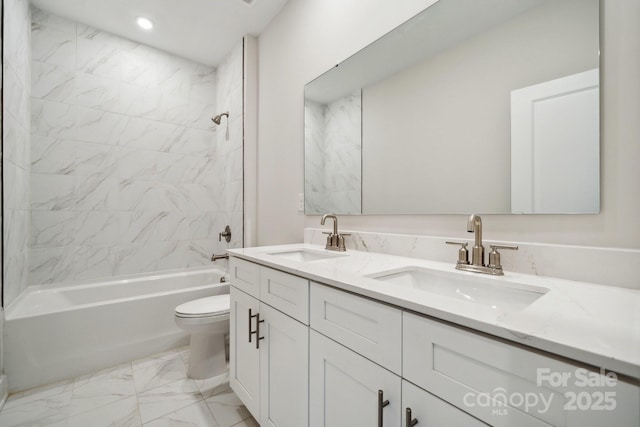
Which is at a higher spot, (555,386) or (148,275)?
(555,386)

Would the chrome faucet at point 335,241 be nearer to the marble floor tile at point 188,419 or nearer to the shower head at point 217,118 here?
the marble floor tile at point 188,419

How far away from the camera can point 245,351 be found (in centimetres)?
132

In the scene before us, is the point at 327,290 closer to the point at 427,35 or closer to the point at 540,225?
the point at 540,225

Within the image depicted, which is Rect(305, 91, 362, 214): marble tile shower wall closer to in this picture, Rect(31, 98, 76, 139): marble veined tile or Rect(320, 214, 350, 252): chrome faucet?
Rect(320, 214, 350, 252): chrome faucet

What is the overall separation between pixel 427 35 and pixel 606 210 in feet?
3.06

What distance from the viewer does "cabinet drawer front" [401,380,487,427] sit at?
52 centimetres

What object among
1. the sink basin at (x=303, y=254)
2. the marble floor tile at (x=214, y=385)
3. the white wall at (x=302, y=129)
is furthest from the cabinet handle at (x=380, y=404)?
the marble floor tile at (x=214, y=385)

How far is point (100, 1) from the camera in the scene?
6.60ft

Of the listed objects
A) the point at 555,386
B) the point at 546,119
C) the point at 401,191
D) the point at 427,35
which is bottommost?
the point at 555,386

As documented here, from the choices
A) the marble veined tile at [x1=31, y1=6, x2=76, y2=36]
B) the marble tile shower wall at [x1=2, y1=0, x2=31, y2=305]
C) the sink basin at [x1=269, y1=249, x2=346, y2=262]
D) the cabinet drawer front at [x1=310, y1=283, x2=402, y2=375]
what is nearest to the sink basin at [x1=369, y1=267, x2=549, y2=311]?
the cabinet drawer front at [x1=310, y1=283, x2=402, y2=375]

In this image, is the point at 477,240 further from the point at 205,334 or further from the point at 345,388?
the point at 205,334

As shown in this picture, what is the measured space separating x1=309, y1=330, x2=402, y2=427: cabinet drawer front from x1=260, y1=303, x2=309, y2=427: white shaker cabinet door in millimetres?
44

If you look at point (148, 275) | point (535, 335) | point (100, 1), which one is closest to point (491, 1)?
point (535, 335)

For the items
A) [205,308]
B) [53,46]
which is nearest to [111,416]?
[205,308]
